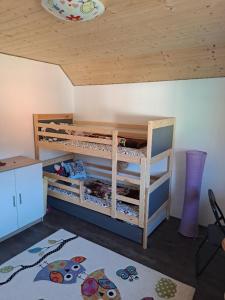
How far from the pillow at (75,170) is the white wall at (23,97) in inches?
22.4

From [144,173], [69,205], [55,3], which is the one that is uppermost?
[55,3]

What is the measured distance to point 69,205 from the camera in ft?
9.85

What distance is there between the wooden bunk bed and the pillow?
19 cm

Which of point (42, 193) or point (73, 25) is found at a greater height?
point (73, 25)

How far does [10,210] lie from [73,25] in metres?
2.02

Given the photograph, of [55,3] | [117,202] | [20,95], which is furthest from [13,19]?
[117,202]

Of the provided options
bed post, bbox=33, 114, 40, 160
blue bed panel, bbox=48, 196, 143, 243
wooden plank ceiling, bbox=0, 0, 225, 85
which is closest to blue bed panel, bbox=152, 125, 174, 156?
wooden plank ceiling, bbox=0, 0, 225, 85

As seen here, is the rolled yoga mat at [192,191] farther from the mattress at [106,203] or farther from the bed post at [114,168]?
the bed post at [114,168]

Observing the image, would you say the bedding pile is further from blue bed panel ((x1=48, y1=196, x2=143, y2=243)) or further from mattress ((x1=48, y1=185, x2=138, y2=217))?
blue bed panel ((x1=48, y1=196, x2=143, y2=243))

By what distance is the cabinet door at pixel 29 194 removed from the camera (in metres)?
2.56

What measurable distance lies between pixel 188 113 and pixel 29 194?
7.20ft

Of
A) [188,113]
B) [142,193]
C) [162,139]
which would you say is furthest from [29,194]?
[188,113]

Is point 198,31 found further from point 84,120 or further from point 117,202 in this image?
point 84,120

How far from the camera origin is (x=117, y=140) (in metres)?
2.41
